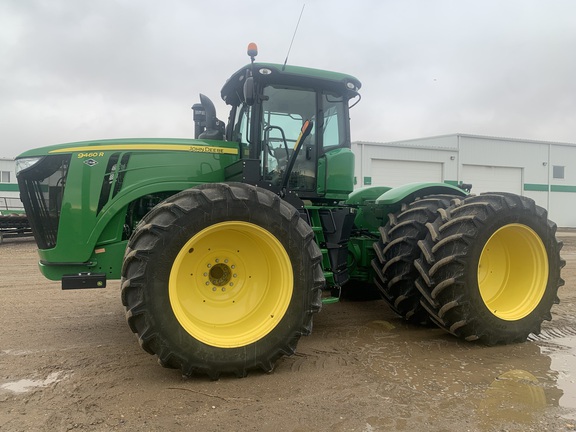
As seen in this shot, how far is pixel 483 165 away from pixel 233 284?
2460 centimetres

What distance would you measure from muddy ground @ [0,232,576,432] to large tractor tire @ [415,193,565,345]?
0.26 metres

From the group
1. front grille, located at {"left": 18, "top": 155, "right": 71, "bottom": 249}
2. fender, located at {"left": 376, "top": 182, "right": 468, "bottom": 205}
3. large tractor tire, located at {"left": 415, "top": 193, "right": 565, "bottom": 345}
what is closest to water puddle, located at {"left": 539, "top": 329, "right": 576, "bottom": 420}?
large tractor tire, located at {"left": 415, "top": 193, "right": 565, "bottom": 345}

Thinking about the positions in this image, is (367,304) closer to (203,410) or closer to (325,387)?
(325,387)

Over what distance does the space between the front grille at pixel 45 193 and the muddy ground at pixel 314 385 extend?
3.73ft

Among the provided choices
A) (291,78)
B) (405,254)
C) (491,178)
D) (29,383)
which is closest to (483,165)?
(491,178)

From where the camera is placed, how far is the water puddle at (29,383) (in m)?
3.47

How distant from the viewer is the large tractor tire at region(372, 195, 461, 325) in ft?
15.9

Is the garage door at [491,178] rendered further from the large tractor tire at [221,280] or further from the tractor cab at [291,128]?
the large tractor tire at [221,280]

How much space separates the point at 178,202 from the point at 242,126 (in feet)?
5.50

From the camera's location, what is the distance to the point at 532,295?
488cm

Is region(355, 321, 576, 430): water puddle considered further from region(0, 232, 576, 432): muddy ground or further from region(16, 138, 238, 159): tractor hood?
region(16, 138, 238, 159): tractor hood

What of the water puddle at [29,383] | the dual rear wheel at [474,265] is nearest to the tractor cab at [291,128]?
the dual rear wheel at [474,265]

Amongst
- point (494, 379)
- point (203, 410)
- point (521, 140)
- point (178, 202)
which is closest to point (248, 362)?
point (203, 410)

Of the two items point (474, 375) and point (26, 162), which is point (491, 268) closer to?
point (474, 375)
